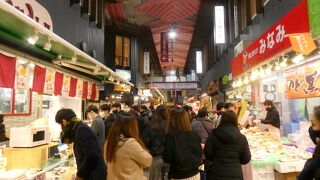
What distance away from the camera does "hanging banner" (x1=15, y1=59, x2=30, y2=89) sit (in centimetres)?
547

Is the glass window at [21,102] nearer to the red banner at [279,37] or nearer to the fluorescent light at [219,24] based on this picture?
the red banner at [279,37]

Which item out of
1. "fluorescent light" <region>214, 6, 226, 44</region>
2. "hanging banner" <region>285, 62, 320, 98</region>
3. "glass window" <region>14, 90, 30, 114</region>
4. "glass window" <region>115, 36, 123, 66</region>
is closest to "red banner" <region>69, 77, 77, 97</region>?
"glass window" <region>14, 90, 30, 114</region>

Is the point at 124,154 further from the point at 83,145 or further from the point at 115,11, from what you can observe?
the point at 115,11

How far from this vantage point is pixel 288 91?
9.15 metres

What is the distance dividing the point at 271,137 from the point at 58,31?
22.7 ft

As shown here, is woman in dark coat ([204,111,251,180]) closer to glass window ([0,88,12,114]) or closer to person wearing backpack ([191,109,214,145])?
person wearing backpack ([191,109,214,145])

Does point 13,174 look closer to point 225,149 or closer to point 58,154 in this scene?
point 58,154

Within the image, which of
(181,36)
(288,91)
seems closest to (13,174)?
(288,91)

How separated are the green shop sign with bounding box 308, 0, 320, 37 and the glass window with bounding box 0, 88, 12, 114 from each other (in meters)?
7.89

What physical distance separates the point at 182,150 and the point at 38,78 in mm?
3748

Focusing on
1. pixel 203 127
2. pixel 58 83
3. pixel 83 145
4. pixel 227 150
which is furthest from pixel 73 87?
pixel 227 150

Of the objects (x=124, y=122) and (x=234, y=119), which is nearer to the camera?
(x=124, y=122)

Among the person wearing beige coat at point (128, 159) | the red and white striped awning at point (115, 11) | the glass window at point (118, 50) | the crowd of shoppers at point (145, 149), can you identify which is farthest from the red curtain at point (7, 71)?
the glass window at point (118, 50)

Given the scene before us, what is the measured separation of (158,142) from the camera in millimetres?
6363
